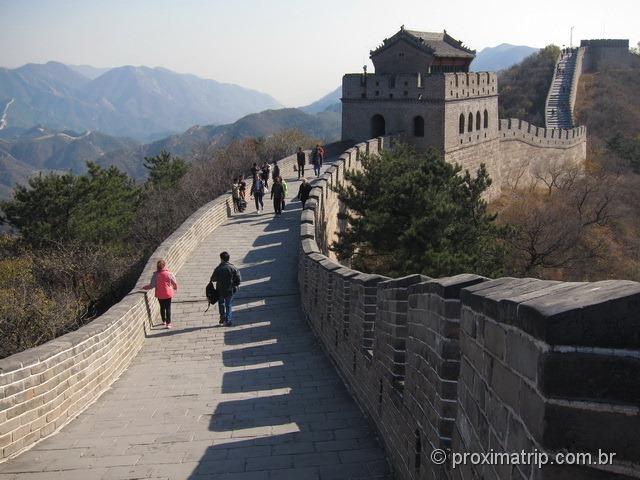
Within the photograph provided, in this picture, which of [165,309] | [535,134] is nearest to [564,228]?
[535,134]

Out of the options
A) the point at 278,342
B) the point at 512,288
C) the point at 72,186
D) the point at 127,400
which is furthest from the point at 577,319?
the point at 72,186

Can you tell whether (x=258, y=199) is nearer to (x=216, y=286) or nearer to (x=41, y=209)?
(x=216, y=286)

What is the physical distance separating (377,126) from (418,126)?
6.04ft

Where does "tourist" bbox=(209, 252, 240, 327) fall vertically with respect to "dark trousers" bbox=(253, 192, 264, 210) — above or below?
below

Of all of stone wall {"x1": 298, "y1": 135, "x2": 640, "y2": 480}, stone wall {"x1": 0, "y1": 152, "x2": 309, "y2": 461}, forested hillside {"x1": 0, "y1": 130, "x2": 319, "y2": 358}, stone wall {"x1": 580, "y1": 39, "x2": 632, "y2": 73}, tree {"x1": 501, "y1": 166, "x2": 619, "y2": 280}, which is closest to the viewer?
stone wall {"x1": 298, "y1": 135, "x2": 640, "y2": 480}

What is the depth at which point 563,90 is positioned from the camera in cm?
6012

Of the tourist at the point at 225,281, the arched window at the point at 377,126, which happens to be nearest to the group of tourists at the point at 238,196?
the tourist at the point at 225,281

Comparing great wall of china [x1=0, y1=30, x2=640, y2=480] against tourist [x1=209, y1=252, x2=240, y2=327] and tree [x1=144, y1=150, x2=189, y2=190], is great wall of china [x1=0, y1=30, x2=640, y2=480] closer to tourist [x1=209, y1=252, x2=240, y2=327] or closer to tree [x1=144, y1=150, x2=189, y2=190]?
tourist [x1=209, y1=252, x2=240, y2=327]

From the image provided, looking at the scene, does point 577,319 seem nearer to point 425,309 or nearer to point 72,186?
point 425,309

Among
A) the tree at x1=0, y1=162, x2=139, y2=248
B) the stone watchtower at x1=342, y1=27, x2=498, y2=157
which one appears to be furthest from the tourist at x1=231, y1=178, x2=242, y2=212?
the stone watchtower at x1=342, y1=27, x2=498, y2=157

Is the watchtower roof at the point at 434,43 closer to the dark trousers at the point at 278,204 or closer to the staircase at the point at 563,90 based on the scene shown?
the dark trousers at the point at 278,204

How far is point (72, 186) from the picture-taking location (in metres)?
28.0

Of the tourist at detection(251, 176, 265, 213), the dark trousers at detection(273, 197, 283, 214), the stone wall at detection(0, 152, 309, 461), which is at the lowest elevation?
the stone wall at detection(0, 152, 309, 461)

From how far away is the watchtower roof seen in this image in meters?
29.0
